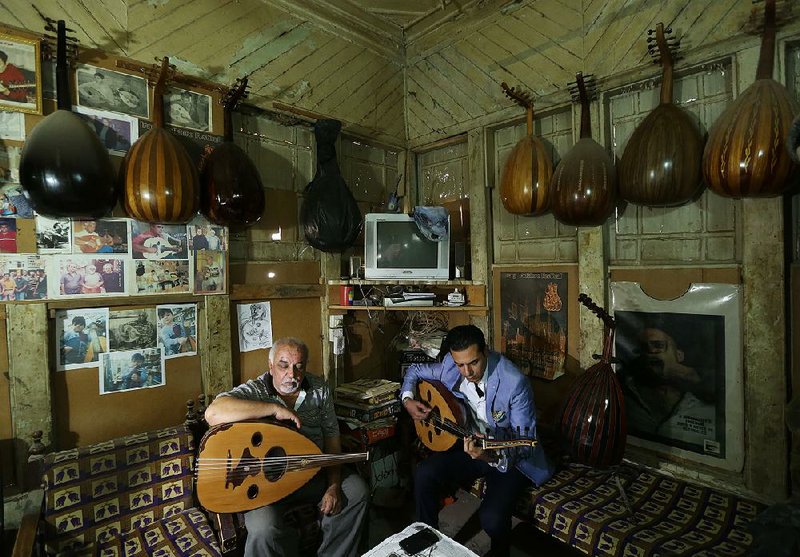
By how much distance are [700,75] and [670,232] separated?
1.03 metres

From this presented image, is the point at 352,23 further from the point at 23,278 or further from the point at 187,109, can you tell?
the point at 23,278

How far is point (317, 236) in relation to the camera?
3379 millimetres

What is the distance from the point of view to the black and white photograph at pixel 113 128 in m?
2.56

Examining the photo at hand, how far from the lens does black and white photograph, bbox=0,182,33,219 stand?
232cm

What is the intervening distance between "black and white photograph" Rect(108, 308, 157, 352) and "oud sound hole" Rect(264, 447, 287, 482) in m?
1.22

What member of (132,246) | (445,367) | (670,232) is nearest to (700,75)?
(670,232)

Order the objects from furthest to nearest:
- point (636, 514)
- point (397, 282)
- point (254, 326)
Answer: point (397, 282), point (254, 326), point (636, 514)

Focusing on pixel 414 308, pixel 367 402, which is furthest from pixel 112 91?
pixel 367 402

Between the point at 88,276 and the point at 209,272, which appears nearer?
the point at 88,276

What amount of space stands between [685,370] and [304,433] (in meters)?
2.54

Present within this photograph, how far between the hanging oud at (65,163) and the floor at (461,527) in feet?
9.19

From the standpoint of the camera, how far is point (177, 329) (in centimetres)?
292

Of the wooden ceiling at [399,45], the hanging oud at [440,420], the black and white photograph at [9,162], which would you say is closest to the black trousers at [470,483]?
the hanging oud at [440,420]

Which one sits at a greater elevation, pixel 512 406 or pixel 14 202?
pixel 14 202
